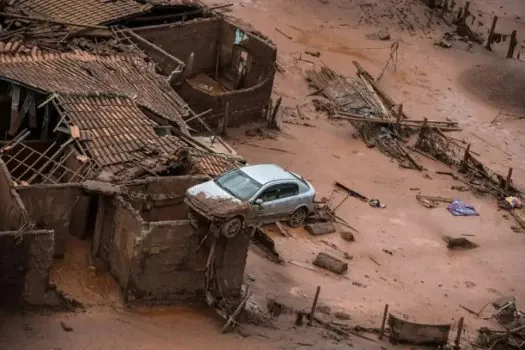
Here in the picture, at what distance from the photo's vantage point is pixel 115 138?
2239 centimetres

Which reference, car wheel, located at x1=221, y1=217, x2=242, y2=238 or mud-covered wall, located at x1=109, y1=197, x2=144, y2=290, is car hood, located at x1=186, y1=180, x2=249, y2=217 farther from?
mud-covered wall, located at x1=109, y1=197, x2=144, y2=290

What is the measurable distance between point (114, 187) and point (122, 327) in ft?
9.58

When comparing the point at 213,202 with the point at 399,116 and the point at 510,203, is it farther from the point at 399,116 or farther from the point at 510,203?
the point at 399,116

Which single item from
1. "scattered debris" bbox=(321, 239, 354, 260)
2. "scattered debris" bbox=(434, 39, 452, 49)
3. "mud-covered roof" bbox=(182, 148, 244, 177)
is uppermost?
"mud-covered roof" bbox=(182, 148, 244, 177)

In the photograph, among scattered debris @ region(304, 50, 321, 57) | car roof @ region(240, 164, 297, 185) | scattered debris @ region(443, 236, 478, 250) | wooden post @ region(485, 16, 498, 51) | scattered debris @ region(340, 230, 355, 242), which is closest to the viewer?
car roof @ region(240, 164, 297, 185)

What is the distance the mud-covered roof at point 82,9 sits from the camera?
29172 mm

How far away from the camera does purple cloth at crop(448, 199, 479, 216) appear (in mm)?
29047

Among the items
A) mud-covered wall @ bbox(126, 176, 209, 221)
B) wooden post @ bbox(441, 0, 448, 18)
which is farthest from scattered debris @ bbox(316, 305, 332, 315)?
wooden post @ bbox(441, 0, 448, 18)

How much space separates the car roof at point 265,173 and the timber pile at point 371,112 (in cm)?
726

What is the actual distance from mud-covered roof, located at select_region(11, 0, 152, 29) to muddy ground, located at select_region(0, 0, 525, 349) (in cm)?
494

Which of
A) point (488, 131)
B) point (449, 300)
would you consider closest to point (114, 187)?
point (449, 300)

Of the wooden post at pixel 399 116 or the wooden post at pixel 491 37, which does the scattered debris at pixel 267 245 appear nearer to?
the wooden post at pixel 399 116

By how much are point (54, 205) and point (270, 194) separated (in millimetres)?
6663

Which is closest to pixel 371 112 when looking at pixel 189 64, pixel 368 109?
pixel 368 109
